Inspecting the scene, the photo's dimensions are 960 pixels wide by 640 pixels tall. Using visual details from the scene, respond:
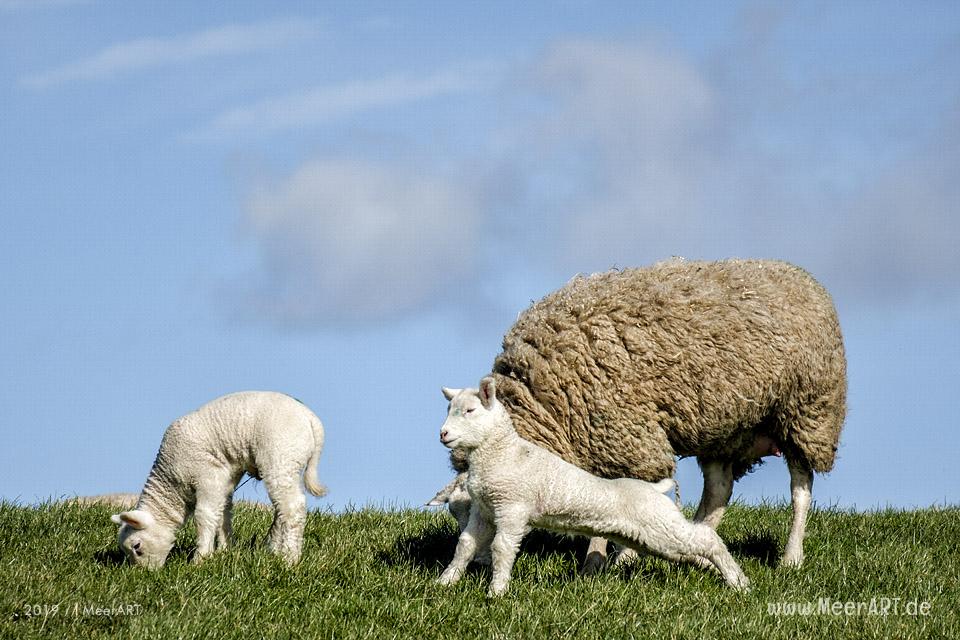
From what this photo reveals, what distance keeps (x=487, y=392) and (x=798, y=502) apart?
149 inches

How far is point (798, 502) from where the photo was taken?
10.3 metres

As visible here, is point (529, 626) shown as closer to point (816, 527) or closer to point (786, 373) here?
point (786, 373)

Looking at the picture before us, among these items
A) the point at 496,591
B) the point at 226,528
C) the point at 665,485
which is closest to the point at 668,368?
the point at 665,485

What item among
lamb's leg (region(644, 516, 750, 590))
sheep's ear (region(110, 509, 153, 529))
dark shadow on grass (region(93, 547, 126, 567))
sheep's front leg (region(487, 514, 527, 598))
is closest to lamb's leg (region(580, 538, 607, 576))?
lamb's leg (region(644, 516, 750, 590))

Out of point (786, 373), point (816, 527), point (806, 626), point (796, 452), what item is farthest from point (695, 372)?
point (816, 527)

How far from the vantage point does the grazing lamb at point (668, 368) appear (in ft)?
29.8

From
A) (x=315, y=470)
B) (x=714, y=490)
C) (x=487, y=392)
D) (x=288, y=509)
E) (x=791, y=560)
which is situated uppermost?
(x=487, y=392)

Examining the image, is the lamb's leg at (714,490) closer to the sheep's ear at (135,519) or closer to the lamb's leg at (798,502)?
the lamb's leg at (798,502)

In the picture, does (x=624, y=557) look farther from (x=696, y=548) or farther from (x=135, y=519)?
(x=135, y=519)

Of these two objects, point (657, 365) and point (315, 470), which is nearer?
point (315, 470)

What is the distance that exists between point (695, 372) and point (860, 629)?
91.3 inches

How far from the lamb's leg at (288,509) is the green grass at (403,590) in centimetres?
14

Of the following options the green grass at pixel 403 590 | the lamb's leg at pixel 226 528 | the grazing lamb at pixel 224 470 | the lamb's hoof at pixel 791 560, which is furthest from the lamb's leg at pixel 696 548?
the lamb's leg at pixel 226 528

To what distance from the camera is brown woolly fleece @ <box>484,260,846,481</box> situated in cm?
909
